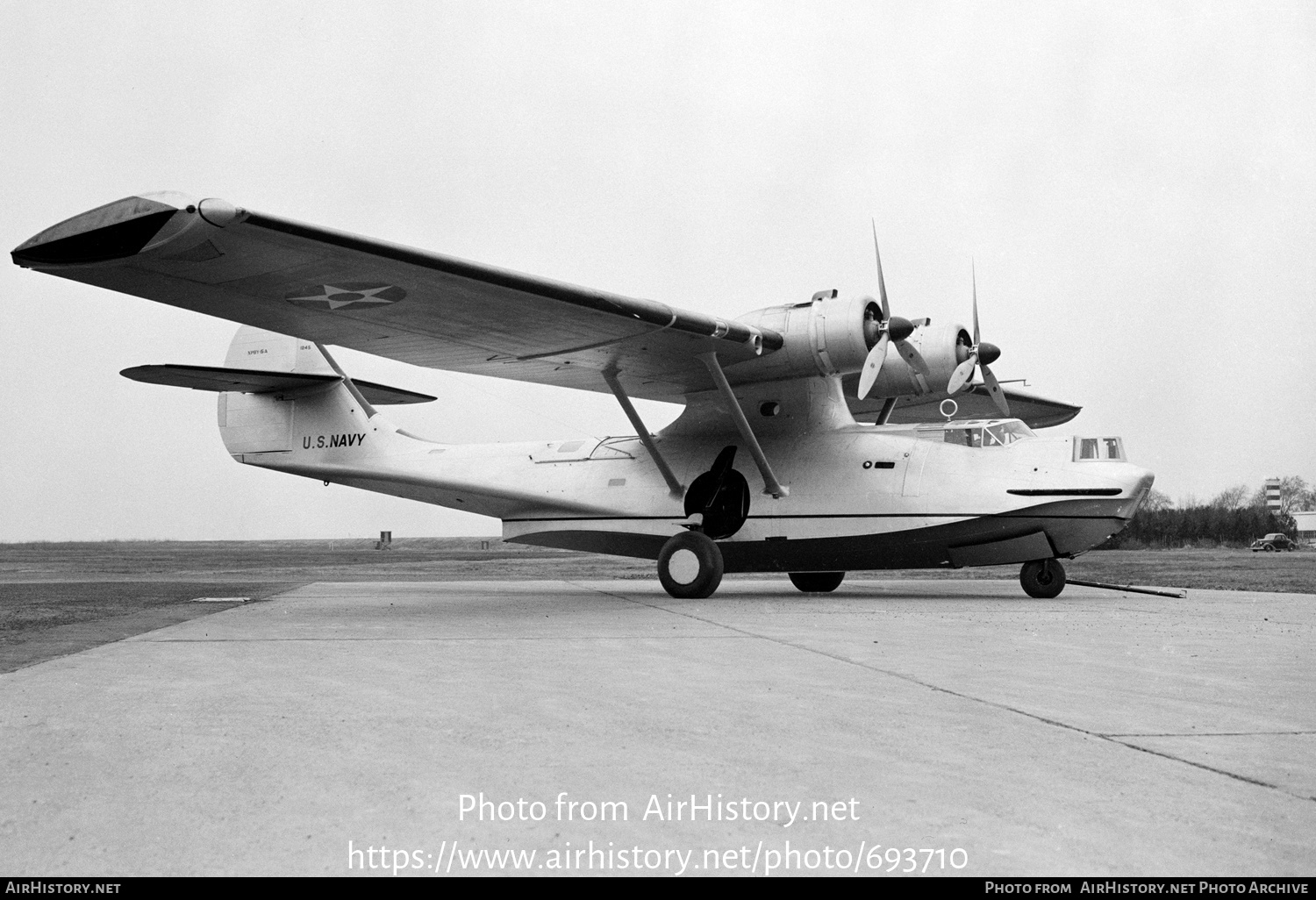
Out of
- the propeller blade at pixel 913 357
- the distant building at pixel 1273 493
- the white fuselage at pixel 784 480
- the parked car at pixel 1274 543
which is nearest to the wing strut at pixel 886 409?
the propeller blade at pixel 913 357

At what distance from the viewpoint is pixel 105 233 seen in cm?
855

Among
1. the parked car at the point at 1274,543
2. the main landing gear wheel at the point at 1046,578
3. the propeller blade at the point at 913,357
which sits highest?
the propeller blade at the point at 913,357

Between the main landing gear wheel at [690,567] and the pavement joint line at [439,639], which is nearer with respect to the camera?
the pavement joint line at [439,639]

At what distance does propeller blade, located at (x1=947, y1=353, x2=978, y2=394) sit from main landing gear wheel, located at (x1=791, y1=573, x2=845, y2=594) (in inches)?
140

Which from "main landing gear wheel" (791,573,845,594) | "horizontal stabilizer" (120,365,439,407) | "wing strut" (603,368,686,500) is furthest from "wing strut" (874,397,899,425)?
"horizontal stabilizer" (120,365,439,407)

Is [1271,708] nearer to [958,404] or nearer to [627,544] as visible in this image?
[627,544]

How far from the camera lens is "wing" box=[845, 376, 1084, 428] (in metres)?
18.6

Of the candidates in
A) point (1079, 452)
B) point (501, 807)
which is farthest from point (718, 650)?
point (1079, 452)

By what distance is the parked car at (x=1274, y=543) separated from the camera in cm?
5053

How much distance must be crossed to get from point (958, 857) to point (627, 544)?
13663 millimetres

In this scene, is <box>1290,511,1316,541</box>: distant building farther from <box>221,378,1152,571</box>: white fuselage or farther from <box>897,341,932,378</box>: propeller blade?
<box>221,378,1152,571</box>: white fuselage

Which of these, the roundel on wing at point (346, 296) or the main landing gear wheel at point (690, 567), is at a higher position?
the roundel on wing at point (346, 296)

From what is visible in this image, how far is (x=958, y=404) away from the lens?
19406 millimetres

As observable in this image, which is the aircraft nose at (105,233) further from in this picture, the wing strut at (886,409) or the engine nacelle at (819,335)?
the wing strut at (886,409)
